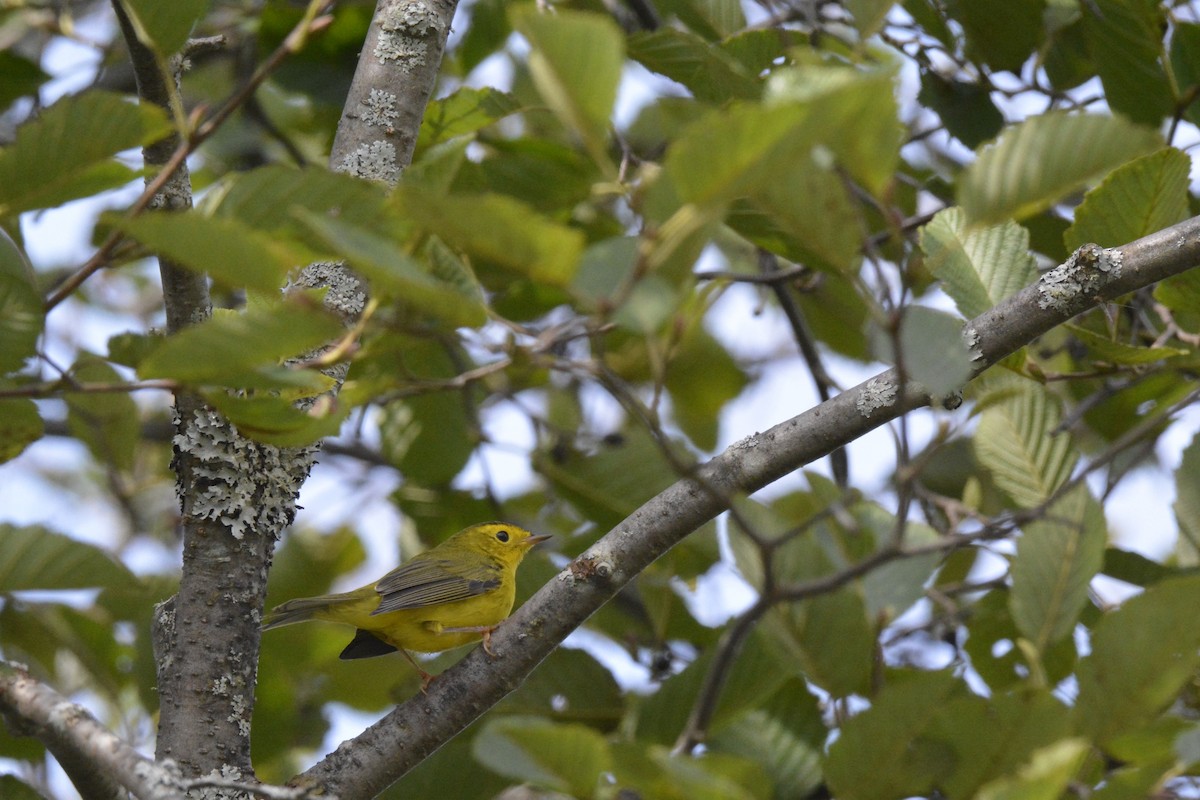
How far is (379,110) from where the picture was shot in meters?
2.71

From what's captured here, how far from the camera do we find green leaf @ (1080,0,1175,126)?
305 centimetres

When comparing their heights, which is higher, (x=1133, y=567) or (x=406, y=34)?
(x=406, y=34)

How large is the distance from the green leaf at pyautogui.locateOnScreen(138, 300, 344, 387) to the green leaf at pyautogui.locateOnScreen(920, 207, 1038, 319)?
135 cm

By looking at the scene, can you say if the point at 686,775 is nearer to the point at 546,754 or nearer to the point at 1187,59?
the point at 546,754

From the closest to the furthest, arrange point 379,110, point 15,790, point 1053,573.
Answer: point 1053,573 < point 15,790 < point 379,110

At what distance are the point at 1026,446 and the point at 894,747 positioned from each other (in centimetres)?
142

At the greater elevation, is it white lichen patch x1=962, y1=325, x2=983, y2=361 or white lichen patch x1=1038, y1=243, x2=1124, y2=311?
white lichen patch x1=1038, y1=243, x2=1124, y2=311

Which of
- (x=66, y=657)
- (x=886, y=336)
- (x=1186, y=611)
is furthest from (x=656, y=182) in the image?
(x=66, y=657)

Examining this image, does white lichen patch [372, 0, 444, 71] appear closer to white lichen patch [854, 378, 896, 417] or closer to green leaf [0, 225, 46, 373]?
green leaf [0, 225, 46, 373]

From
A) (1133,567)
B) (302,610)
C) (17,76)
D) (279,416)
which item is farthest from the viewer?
(17,76)

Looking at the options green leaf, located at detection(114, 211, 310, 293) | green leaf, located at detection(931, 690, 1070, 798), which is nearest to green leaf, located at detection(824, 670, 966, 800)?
green leaf, located at detection(931, 690, 1070, 798)

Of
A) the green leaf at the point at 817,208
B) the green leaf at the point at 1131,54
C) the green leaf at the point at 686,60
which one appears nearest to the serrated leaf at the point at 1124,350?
the green leaf at the point at 686,60

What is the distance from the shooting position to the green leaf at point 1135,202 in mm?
2291

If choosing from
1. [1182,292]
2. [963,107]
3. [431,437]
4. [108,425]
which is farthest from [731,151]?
[108,425]
